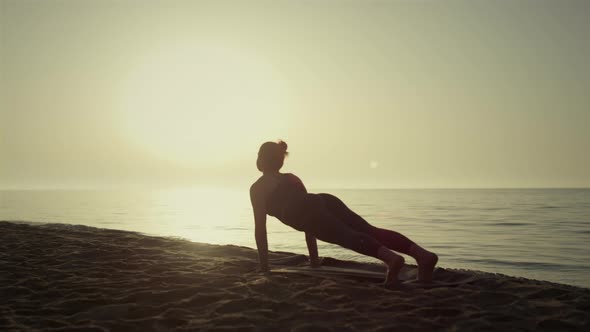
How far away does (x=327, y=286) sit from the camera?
5.15 m

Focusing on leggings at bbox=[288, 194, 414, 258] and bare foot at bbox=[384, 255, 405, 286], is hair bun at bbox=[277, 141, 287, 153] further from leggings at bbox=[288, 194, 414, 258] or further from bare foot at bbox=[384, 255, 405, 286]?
bare foot at bbox=[384, 255, 405, 286]

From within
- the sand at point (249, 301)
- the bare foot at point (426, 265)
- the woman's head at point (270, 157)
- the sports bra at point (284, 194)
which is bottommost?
the sand at point (249, 301)

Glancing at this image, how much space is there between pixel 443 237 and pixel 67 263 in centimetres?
1411

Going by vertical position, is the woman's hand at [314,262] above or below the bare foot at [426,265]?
below

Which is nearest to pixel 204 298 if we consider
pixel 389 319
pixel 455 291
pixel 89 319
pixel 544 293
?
pixel 89 319

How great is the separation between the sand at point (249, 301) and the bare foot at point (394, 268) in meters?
0.16

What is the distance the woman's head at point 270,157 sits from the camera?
5.76 m

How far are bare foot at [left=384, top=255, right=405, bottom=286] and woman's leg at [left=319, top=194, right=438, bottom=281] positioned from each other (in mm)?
242

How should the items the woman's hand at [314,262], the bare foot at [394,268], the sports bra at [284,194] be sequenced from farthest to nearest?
the woman's hand at [314,262], the sports bra at [284,194], the bare foot at [394,268]

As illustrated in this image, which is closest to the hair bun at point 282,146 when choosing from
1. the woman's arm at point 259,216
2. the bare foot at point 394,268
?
the woman's arm at point 259,216

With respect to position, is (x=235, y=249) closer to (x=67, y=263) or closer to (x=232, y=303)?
(x=67, y=263)

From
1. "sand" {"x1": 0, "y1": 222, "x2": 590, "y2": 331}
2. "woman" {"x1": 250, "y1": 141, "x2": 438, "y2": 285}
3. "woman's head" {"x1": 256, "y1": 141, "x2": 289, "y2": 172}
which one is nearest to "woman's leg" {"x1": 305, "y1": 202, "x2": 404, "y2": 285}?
"woman" {"x1": 250, "y1": 141, "x2": 438, "y2": 285}

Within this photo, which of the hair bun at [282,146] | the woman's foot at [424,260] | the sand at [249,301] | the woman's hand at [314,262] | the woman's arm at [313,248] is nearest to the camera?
the sand at [249,301]

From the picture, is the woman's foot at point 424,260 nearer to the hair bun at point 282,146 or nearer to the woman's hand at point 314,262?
the woman's hand at point 314,262
